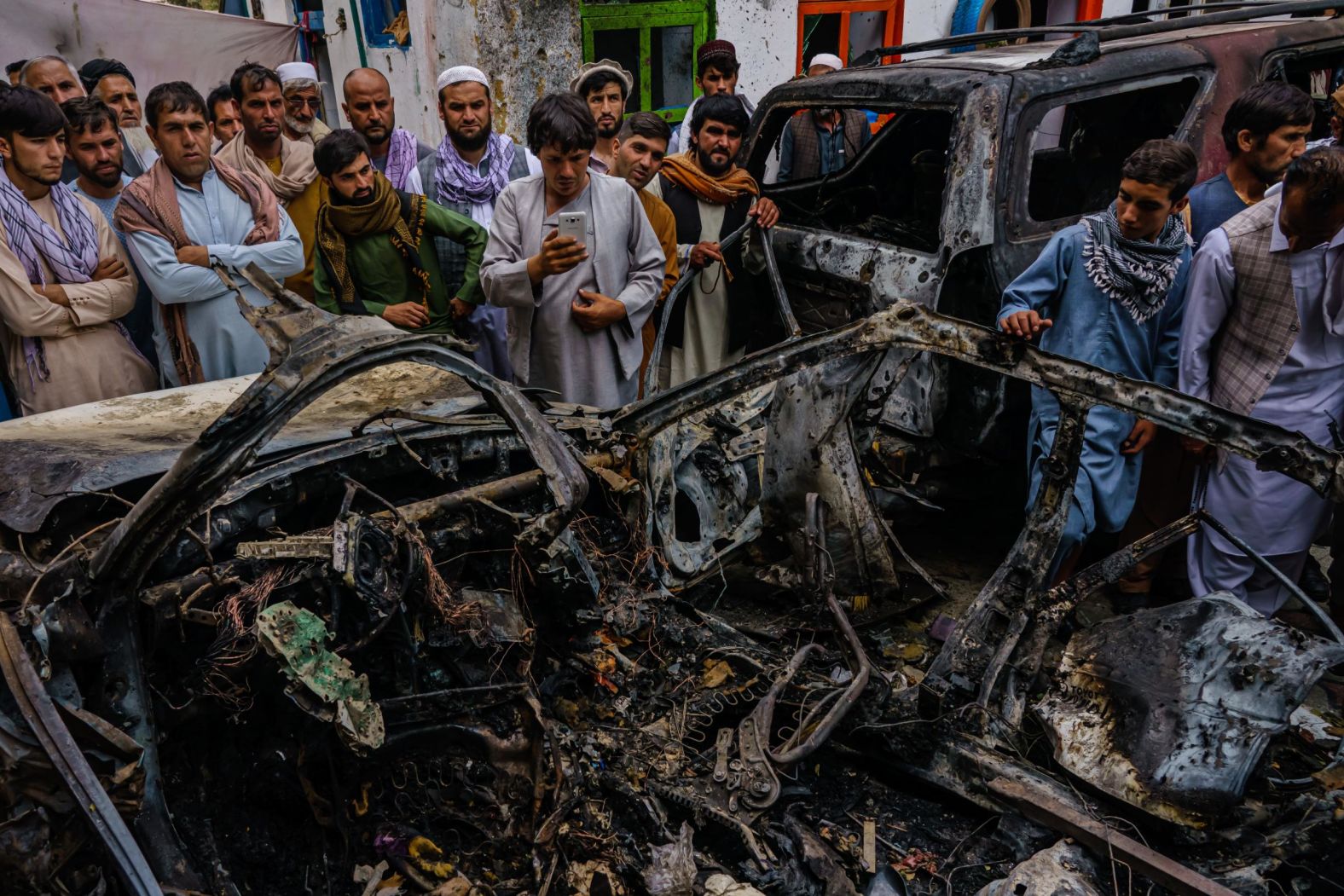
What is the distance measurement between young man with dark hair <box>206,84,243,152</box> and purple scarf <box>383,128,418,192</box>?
0.78 meters

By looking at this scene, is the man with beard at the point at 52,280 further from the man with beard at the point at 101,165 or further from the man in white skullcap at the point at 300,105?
the man in white skullcap at the point at 300,105

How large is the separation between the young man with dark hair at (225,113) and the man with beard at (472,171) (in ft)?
3.71

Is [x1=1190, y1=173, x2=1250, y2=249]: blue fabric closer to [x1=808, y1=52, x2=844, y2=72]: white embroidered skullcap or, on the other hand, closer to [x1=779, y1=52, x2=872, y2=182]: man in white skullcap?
[x1=779, y1=52, x2=872, y2=182]: man in white skullcap

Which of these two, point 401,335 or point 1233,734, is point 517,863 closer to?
point 401,335

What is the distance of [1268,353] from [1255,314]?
148mm

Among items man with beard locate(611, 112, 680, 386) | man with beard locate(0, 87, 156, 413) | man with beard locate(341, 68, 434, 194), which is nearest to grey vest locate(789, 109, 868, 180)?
man with beard locate(611, 112, 680, 386)

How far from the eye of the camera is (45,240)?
3986 millimetres

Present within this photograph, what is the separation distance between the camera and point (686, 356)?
17.1 ft

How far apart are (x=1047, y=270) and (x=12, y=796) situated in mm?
3401

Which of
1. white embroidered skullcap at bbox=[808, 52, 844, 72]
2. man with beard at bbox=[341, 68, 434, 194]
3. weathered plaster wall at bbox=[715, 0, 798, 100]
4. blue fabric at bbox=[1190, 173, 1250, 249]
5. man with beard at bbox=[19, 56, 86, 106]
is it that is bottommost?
blue fabric at bbox=[1190, 173, 1250, 249]

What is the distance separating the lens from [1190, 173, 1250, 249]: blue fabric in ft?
13.7

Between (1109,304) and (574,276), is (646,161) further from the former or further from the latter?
(1109,304)

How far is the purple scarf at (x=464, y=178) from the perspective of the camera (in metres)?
5.03

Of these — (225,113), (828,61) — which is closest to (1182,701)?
(225,113)
